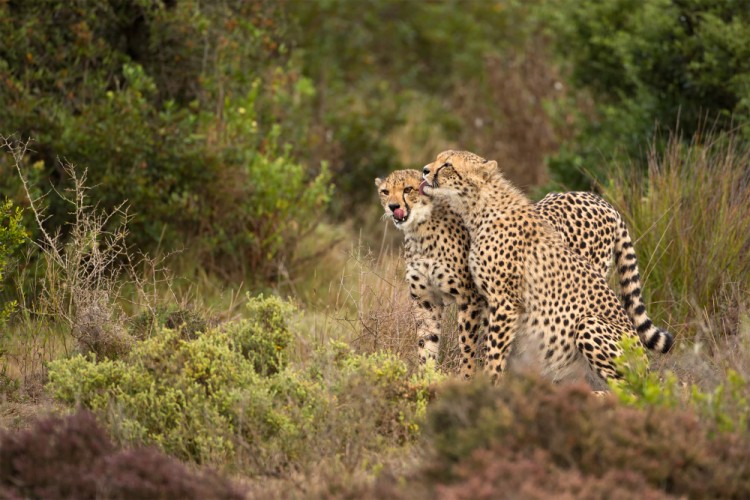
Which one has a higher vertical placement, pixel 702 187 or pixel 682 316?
pixel 702 187

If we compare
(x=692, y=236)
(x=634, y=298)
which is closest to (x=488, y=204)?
(x=634, y=298)

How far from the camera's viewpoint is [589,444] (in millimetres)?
3777

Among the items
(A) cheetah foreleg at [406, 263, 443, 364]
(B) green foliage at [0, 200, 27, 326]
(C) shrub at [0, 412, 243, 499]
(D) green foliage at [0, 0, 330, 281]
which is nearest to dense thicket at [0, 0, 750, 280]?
(D) green foliage at [0, 0, 330, 281]

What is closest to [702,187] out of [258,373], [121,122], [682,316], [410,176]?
[682,316]

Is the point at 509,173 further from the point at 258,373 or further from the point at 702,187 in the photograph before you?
the point at 258,373

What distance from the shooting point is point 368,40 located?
15.2m

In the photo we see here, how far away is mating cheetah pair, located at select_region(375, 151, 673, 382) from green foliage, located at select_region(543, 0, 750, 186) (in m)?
1.83

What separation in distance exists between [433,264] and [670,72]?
146 inches

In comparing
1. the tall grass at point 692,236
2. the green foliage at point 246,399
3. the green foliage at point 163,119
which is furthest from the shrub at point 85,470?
the tall grass at point 692,236

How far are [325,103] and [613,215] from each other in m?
7.44

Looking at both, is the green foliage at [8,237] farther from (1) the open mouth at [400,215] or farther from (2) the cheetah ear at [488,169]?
(2) the cheetah ear at [488,169]

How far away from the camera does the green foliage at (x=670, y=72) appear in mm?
8156

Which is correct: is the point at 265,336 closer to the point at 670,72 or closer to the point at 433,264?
the point at 433,264

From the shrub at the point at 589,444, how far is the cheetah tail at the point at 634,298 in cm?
156
